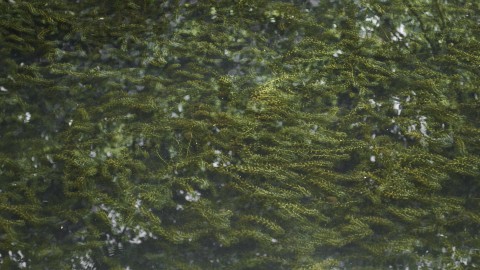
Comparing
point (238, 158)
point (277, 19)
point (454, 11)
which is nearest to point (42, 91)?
point (238, 158)

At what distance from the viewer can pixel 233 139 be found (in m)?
3.30

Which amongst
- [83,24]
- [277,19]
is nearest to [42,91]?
[83,24]

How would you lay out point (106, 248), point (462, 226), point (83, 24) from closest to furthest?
point (106, 248), point (462, 226), point (83, 24)

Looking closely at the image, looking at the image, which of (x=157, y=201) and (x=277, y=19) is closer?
(x=157, y=201)

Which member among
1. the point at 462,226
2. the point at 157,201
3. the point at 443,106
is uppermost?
the point at 443,106

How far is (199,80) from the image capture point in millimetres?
3492

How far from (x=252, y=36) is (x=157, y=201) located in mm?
1435

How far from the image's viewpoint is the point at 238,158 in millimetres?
3270

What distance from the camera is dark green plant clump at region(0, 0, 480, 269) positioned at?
3148mm

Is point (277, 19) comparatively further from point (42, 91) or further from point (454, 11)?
point (42, 91)

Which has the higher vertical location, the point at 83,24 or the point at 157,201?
the point at 83,24

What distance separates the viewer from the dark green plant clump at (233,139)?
3148 millimetres

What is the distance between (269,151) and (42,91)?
1625 mm

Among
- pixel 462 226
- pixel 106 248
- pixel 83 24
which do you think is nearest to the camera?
pixel 106 248
